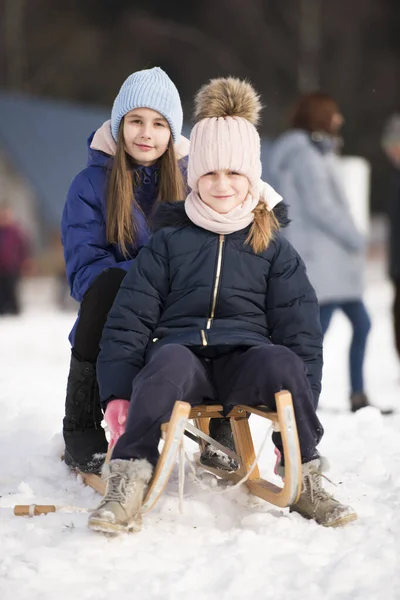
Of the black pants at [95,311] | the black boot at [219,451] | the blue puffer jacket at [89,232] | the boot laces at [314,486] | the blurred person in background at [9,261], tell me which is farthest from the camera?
the blurred person in background at [9,261]

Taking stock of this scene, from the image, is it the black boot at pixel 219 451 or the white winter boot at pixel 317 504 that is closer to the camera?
the white winter boot at pixel 317 504

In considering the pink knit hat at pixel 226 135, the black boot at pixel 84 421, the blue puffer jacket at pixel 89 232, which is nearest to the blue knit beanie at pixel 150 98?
the blue puffer jacket at pixel 89 232

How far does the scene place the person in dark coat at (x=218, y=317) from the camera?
2838 mm

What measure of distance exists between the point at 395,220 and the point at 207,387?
13.7 ft

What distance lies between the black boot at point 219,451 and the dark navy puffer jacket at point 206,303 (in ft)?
2.12

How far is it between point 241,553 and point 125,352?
2.31 ft

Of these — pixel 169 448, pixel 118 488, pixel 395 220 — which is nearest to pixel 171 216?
pixel 169 448

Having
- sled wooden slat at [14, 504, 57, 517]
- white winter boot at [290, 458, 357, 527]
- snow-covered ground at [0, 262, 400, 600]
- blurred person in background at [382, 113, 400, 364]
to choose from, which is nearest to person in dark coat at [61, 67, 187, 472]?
snow-covered ground at [0, 262, 400, 600]

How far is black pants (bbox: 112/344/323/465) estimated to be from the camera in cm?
279

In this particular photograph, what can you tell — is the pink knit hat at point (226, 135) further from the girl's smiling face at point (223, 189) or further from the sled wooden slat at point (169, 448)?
the sled wooden slat at point (169, 448)

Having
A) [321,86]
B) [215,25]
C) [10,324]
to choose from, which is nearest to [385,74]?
[321,86]

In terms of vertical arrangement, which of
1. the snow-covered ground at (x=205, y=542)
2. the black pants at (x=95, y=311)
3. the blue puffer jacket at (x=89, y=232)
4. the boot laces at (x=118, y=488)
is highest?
the blue puffer jacket at (x=89, y=232)

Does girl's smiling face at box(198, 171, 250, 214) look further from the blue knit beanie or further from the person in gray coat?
the person in gray coat

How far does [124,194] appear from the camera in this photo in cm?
342
